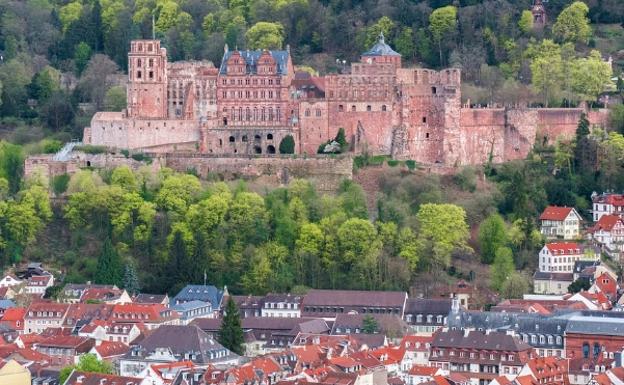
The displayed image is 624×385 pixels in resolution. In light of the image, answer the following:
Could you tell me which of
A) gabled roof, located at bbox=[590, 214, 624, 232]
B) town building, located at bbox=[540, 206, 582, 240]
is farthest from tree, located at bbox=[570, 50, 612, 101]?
town building, located at bbox=[540, 206, 582, 240]

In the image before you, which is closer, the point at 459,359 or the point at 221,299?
the point at 459,359

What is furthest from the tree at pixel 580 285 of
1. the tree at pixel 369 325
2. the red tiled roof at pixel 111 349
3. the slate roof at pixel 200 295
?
the red tiled roof at pixel 111 349

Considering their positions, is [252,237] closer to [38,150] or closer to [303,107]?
[303,107]

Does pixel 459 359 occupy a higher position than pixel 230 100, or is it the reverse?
pixel 230 100

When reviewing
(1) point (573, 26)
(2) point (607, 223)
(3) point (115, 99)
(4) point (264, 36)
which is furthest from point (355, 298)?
(1) point (573, 26)

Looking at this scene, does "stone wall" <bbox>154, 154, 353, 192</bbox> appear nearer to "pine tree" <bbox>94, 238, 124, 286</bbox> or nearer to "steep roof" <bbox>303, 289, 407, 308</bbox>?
"pine tree" <bbox>94, 238, 124, 286</bbox>

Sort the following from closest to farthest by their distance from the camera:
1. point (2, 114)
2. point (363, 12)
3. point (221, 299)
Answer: point (221, 299)
point (2, 114)
point (363, 12)

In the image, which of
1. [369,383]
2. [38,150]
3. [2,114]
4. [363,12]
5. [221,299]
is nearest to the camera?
[369,383]

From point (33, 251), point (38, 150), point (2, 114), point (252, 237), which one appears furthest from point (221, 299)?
point (2, 114)
